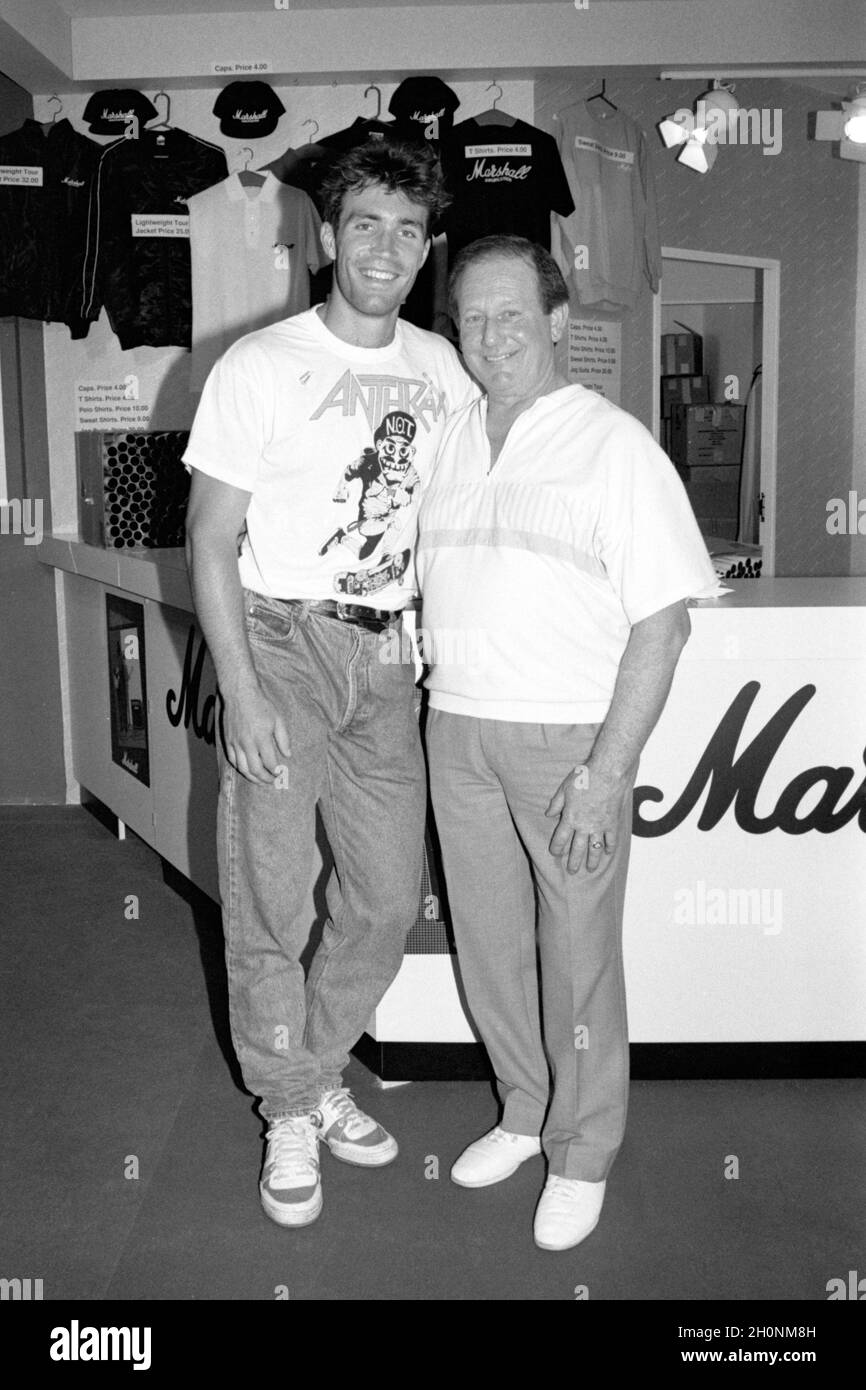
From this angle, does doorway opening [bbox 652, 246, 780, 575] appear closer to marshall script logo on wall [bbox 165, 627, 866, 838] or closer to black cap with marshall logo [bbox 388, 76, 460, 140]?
black cap with marshall logo [bbox 388, 76, 460, 140]

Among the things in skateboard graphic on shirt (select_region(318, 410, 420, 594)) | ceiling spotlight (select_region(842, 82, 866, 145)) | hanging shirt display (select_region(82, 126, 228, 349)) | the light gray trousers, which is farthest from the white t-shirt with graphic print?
ceiling spotlight (select_region(842, 82, 866, 145))

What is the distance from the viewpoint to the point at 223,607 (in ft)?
6.40

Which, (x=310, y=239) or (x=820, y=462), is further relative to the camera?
(x=820, y=462)

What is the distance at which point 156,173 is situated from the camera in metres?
4.68

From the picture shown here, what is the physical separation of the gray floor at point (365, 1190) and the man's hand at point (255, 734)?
0.74 meters

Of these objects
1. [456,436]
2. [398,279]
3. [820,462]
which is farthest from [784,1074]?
A: [820,462]

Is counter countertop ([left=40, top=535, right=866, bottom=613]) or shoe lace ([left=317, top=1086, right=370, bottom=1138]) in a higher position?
counter countertop ([left=40, top=535, right=866, bottom=613])

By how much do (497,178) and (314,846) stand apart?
126 inches

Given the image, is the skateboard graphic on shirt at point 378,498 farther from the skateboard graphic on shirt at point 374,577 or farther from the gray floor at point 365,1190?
the gray floor at point 365,1190

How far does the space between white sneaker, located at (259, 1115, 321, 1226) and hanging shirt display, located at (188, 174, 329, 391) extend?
3.16m

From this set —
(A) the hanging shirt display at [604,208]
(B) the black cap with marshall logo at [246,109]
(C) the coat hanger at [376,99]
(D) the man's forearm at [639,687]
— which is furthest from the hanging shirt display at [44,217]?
(D) the man's forearm at [639,687]

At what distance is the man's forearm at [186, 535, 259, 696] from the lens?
195cm
